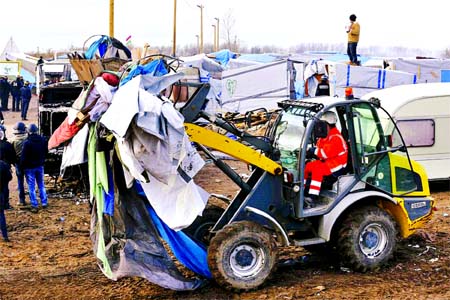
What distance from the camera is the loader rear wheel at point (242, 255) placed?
7.49m

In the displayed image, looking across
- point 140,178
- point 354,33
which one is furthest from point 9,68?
point 140,178

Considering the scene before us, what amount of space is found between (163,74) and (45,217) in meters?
5.82

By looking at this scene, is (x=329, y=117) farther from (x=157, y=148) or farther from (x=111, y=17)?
(x=111, y=17)

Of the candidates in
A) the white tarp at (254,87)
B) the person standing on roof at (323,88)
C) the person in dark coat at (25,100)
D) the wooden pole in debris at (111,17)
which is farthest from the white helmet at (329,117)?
the person in dark coat at (25,100)

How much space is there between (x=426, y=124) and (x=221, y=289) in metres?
8.05

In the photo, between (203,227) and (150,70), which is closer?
(150,70)

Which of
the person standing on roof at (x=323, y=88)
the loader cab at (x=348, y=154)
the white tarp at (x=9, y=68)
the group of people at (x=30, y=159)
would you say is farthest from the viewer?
the white tarp at (x=9, y=68)

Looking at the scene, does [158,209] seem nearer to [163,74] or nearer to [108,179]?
[108,179]

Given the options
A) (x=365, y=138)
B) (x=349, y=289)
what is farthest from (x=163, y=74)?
(x=349, y=289)

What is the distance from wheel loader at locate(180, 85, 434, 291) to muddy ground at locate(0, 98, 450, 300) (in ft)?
1.08

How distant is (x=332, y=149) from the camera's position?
26.8ft

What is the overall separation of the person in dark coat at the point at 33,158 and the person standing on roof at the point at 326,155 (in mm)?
6496

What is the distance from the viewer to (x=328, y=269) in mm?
8641

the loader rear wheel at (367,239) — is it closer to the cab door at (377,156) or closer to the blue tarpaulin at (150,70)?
the cab door at (377,156)
